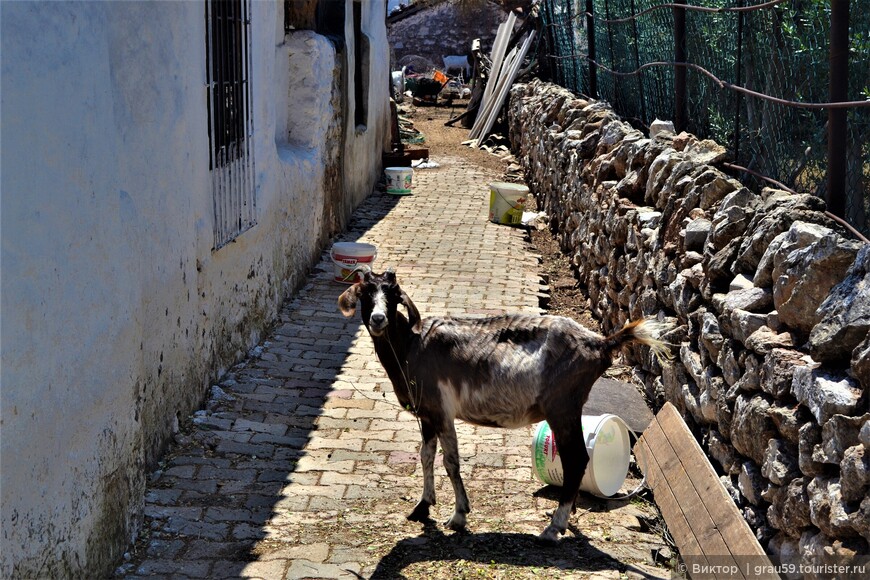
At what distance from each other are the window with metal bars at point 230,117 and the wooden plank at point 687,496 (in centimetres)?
347

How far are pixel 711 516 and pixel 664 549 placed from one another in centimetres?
47

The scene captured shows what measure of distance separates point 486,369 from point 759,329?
4.73 ft

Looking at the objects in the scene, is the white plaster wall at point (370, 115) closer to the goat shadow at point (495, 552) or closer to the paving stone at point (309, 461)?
the paving stone at point (309, 461)

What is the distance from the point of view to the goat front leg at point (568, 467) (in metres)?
5.01

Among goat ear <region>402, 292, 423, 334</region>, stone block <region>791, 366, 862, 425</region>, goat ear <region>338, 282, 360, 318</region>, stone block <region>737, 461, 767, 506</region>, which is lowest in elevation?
stone block <region>737, 461, 767, 506</region>

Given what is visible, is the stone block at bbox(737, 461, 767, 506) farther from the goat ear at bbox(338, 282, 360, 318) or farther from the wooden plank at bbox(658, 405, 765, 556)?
the goat ear at bbox(338, 282, 360, 318)

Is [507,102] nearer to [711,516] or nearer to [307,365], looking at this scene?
[307,365]

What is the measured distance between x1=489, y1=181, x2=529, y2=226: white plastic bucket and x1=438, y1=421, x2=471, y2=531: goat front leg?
8.49 m

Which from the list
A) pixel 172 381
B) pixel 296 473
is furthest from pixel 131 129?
pixel 296 473

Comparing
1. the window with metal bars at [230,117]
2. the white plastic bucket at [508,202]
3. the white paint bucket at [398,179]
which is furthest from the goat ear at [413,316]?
the white paint bucket at [398,179]

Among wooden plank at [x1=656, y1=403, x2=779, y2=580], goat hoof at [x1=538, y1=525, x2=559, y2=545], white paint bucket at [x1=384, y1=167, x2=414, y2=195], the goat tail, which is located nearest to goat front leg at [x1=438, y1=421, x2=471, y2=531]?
goat hoof at [x1=538, y1=525, x2=559, y2=545]

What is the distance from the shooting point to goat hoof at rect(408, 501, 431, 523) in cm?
523

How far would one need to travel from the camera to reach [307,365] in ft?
25.5

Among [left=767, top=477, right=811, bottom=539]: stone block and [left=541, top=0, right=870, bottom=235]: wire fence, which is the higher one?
[left=541, top=0, right=870, bottom=235]: wire fence
